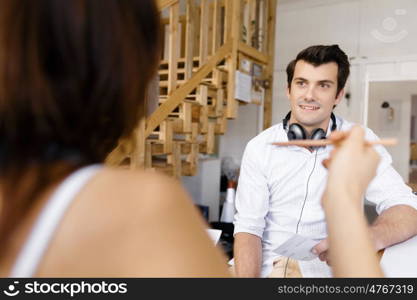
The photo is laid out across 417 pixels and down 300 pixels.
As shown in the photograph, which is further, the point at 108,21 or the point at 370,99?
the point at 370,99

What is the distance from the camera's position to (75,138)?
437mm

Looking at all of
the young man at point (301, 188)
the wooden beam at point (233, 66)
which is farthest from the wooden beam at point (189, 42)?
the young man at point (301, 188)

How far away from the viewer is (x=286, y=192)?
1532 mm

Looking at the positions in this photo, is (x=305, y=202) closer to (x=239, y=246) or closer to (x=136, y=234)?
(x=239, y=246)

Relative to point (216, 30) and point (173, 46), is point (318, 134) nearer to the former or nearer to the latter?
point (173, 46)

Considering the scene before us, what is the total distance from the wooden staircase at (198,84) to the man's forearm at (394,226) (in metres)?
1.29

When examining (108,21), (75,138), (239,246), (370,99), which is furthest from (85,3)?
(370,99)

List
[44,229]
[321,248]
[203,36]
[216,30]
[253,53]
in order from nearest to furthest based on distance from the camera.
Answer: [44,229]
[321,248]
[203,36]
[216,30]
[253,53]

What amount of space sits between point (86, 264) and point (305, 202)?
1.26 metres

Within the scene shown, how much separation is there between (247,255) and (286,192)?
12.7 inches

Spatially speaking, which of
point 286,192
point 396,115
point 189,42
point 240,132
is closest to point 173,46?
point 189,42

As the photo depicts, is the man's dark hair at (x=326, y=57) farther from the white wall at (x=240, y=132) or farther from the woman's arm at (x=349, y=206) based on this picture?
the white wall at (x=240, y=132)

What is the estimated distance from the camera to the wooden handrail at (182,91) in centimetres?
238

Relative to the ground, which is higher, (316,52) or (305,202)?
(316,52)
